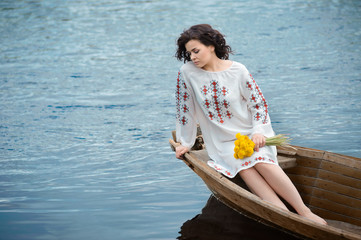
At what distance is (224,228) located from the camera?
13.1 feet

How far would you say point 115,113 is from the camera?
711cm

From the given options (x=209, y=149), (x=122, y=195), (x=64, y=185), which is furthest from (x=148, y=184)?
(x=209, y=149)

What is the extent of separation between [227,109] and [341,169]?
87 cm

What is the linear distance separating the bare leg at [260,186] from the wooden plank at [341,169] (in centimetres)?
54

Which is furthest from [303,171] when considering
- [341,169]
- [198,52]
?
[198,52]

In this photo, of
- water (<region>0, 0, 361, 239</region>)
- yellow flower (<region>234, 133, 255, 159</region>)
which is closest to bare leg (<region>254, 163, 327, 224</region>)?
yellow flower (<region>234, 133, 255, 159</region>)

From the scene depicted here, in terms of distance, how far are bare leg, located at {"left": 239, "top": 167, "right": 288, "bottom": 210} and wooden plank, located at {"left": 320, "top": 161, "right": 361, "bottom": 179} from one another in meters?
0.54

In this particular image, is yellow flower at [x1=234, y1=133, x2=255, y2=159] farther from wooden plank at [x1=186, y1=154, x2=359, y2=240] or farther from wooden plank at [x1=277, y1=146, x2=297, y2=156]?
wooden plank at [x1=277, y1=146, x2=297, y2=156]

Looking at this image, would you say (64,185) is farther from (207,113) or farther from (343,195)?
(343,195)

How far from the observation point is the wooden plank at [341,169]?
144 inches

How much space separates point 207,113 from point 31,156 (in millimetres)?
2649

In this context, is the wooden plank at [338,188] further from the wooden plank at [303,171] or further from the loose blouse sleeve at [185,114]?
the loose blouse sleeve at [185,114]

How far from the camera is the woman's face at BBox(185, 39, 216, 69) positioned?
3559 mm

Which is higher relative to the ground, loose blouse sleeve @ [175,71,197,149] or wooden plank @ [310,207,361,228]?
loose blouse sleeve @ [175,71,197,149]
